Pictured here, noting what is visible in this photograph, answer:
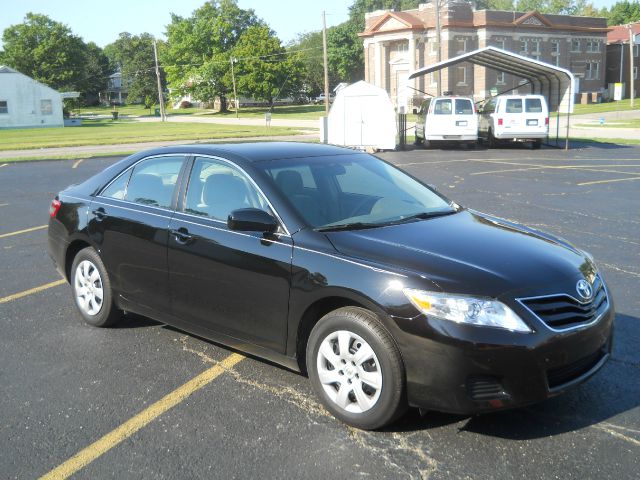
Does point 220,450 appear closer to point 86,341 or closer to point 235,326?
point 235,326

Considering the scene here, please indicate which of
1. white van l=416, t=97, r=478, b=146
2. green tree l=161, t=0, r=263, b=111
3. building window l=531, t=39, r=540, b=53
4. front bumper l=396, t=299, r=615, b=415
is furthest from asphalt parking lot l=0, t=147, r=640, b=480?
green tree l=161, t=0, r=263, b=111

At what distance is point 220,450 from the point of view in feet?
11.7

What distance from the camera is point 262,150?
4.96 meters

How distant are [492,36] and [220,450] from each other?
6802cm

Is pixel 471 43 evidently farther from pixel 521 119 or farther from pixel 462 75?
pixel 521 119

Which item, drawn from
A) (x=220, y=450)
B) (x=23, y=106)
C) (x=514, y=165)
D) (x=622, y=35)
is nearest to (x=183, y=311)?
(x=220, y=450)

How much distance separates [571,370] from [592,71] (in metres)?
78.4

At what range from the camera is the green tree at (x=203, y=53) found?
274ft

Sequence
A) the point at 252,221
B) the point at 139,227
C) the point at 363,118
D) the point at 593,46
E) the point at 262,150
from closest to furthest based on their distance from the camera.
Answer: the point at 252,221, the point at 262,150, the point at 139,227, the point at 363,118, the point at 593,46

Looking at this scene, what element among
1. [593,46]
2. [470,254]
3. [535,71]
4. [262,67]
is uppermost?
[593,46]

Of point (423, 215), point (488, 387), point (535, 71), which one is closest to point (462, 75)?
point (535, 71)

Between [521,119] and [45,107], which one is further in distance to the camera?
[45,107]

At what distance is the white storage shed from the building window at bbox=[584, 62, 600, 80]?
56.5m

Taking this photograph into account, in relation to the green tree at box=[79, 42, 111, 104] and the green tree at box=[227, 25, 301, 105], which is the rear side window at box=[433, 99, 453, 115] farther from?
the green tree at box=[79, 42, 111, 104]
